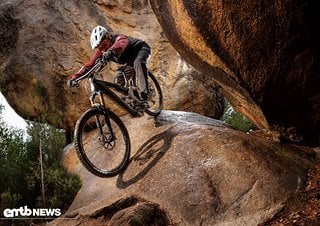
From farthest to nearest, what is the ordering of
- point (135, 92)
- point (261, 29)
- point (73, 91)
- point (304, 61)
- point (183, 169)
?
point (73, 91) → point (135, 92) → point (183, 169) → point (304, 61) → point (261, 29)

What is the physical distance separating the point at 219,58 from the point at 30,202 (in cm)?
530

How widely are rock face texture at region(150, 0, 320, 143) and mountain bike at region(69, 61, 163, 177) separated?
1550 millimetres

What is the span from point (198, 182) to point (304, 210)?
174 centimetres

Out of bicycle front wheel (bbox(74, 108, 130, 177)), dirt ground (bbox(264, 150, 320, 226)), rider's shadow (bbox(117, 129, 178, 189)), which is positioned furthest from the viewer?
rider's shadow (bbox(117, 129, 178, 189))

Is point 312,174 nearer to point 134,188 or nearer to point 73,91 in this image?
point 134,188

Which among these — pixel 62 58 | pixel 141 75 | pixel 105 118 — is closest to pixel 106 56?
pixel 141 75

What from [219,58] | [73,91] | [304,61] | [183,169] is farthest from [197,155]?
[73,91]

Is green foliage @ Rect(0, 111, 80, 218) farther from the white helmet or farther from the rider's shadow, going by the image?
the white helmet

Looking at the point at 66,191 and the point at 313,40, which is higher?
the point at 313,40

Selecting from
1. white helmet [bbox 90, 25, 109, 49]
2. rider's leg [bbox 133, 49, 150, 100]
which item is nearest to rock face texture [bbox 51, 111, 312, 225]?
rider's leg [bbox 133, 49, 150, 100]

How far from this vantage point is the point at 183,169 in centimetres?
704

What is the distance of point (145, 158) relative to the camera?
784cm

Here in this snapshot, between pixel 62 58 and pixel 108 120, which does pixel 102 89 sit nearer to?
pixel 108 120

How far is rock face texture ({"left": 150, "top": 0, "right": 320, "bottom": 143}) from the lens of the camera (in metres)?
5.95
